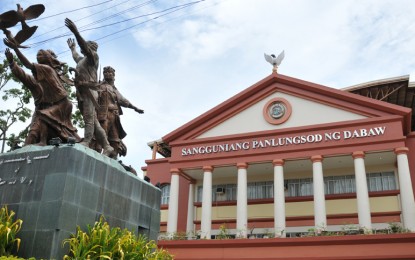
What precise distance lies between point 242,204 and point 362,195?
5056 mm

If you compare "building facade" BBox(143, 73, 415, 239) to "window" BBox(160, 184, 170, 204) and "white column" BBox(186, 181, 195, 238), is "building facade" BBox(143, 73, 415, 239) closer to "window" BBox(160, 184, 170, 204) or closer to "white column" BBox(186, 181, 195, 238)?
"white column" BBox(186, 181, 195, 238)

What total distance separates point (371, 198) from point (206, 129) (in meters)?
8.26

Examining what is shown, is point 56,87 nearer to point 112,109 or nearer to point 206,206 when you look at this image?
point 112,109

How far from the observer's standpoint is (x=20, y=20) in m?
6.77

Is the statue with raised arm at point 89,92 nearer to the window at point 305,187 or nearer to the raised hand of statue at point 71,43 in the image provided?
the raised hand of statue at point 71,43

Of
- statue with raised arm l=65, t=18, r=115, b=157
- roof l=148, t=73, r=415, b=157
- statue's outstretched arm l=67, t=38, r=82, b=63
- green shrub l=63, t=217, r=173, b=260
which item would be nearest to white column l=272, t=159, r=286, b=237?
roof l=148, t=73, r=415, b=157

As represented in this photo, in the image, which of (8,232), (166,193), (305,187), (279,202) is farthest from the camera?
(166,193)

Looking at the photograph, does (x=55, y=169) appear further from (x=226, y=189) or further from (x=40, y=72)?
(x=226, y=189)

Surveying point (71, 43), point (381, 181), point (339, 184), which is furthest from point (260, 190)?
point (71, 43)

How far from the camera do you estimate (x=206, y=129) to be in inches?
880

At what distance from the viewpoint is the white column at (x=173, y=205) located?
68.1 ft

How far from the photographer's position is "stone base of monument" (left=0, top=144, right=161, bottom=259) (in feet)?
18.6

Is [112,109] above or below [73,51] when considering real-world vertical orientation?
below

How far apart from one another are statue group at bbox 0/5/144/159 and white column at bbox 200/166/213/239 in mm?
12724
